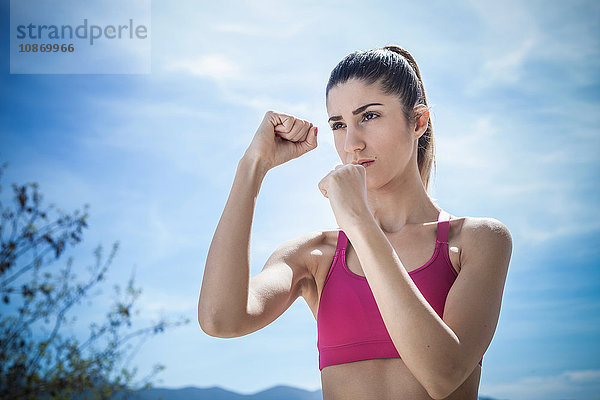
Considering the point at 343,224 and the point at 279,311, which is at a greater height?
the point at 343,224

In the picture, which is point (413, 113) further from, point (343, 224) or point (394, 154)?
point (343, 224)

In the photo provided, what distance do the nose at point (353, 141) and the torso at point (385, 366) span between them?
0.32m

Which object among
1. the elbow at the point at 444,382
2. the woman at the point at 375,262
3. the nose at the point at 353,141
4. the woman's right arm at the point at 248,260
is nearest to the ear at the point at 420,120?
the woman at the point at 375,262

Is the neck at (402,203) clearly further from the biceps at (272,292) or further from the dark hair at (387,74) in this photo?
the biceps at (272,292)

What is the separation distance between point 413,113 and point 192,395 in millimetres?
5597

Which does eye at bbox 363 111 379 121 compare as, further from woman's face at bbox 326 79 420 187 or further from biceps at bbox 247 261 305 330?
biceps at bbox 247 261 305 330

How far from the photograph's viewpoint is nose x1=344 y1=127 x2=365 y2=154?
158cm

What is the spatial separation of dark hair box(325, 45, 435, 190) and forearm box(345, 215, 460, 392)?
2.06ft

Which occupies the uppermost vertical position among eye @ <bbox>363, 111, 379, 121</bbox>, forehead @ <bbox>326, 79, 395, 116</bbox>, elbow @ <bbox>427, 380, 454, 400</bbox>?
forehead @ <bbox>326, 79, 395, 116</bbox>

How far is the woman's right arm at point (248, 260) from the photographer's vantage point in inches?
54.8

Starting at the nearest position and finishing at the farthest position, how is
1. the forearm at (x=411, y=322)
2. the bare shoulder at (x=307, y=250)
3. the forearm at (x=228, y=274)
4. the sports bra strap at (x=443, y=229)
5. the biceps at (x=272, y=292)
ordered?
the forearm at (x=411, y=322), the forearm at (x=228, y=274), the biceps at (x=272, y=292), the sports bra strap at (x=443, y=229), the bare shoulder at (x=307, y=250)

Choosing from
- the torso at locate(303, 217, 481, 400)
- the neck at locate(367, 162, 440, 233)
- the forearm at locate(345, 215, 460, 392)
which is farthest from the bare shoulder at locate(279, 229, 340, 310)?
the forearm at locate(345, 215, 460, 392)

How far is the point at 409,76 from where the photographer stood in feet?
5.74

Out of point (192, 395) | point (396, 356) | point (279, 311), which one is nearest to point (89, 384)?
point (192, 395)
